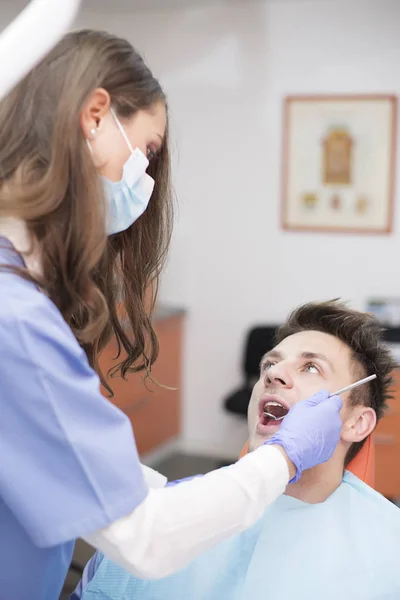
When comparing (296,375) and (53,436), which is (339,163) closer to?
(296,375)

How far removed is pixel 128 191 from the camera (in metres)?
1.08

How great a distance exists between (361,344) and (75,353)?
864 millimetres

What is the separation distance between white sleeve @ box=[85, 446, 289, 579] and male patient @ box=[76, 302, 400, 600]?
1.54ft

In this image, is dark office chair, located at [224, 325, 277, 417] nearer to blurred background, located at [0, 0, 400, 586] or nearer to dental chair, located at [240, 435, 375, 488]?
blurred background, located at [0, 0, 400, 586]

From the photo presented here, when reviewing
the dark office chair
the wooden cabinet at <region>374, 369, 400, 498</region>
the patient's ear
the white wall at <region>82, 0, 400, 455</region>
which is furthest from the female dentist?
the white wall at <region>82, 0, 400, 455</region>

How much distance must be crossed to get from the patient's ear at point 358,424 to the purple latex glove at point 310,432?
27 cm

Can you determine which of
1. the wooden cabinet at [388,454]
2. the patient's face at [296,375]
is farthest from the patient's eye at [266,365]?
the wooden cabinet at [388,454]

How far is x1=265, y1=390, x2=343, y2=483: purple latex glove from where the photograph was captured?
44.3 inches

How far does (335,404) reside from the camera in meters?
1.30

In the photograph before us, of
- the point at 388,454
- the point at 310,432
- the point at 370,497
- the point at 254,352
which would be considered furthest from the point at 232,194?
the point at 310,432

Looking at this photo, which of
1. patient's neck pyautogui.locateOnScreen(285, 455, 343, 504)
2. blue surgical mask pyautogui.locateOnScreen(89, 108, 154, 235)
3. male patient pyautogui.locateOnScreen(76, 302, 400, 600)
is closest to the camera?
blue surgical mask pyautogui.locateOnScreen(89, 108, 154, 235)

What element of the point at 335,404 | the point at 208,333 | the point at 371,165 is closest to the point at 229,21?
the point at 371,165

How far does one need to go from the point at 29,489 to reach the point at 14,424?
0.26 ft

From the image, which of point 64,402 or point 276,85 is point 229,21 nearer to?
point 276,85
